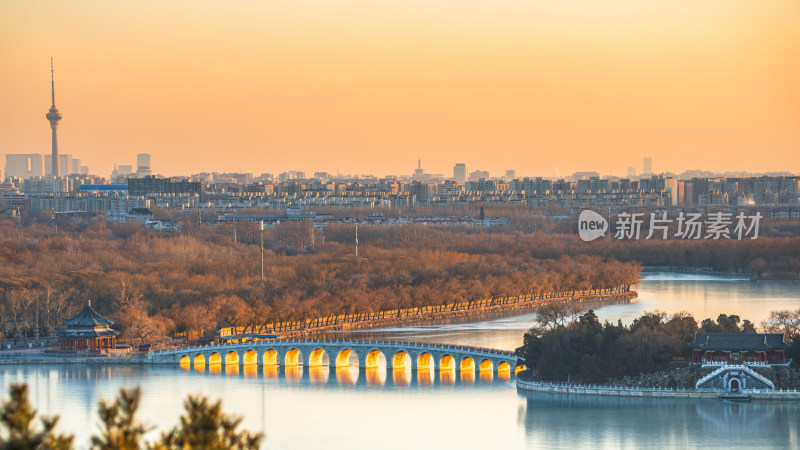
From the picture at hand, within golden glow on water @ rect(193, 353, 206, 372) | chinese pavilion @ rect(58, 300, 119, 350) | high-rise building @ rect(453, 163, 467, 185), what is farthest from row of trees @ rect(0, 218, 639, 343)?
high-rise building @ rect(453, 163, 467, 185)

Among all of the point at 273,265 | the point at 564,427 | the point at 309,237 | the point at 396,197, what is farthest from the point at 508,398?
the point at 396,197

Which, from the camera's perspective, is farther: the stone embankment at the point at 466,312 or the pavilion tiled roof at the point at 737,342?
the stone embankment at the point at 466,312

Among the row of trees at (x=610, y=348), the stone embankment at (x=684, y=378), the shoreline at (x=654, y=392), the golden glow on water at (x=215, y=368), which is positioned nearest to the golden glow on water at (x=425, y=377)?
the row of trees at (x=610, y=348)

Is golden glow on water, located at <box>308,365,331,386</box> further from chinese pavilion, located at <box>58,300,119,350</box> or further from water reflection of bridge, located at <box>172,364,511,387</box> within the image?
chinese pavilion, located at <box>58,300,119,350</box>

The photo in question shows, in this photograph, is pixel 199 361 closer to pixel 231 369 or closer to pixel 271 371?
pixel 231 369

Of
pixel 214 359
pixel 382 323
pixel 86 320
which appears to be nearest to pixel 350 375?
pixel 214 359

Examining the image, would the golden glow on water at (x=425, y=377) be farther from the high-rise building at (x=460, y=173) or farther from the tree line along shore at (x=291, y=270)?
the high-rise building at (x=460, y=173)
